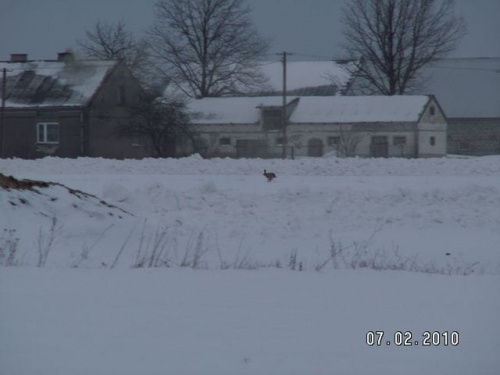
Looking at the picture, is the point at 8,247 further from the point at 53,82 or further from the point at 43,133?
the point at 53,82

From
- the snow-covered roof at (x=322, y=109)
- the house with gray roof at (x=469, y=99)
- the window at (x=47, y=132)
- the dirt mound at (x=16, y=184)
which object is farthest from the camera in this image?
the house with gray roof at (x=469, y=99)

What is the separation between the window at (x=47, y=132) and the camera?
53.4 m

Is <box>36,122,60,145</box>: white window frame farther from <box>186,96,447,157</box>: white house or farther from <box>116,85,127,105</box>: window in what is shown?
<box>186,96,447,157</box>: white house

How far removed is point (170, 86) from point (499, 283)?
60394 millimetres

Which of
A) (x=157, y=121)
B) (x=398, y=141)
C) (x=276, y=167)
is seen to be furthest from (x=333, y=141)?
(x=276, y=167)

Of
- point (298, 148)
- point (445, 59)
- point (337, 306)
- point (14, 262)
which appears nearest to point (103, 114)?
point (298, 148)

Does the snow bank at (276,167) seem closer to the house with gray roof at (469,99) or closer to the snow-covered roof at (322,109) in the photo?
the snow-covered roof at (322,109)

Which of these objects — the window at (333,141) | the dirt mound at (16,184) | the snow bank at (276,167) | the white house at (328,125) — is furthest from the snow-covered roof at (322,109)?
the dirt mound at (16,184)

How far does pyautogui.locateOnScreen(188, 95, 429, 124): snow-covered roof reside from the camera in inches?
2424

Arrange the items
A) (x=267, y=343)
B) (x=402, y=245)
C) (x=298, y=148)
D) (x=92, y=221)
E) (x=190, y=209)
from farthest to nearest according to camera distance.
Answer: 1. (x=298, y=148)
2. (x=190, y=209)
3. (x=402, y=245)
4. (x=92, y=221)
5. (x=267, y=343)

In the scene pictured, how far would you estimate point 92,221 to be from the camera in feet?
50.0

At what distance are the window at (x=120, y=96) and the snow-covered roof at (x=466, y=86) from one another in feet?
90.3

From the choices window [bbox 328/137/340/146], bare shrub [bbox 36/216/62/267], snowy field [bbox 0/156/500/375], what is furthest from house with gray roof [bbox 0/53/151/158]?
bare shrub [bbox 36/216/62/267]

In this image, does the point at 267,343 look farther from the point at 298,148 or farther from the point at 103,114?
the point at 298,148
